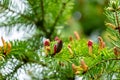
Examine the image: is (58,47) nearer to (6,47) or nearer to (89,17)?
(6,47)

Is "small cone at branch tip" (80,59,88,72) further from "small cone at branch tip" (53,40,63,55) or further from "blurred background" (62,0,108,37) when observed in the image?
"blurred background" (62,0,108,37)

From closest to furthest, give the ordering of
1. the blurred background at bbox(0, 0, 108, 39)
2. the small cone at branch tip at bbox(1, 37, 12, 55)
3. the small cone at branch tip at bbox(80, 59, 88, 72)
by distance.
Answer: the small cone at branch tip at bbox(80, 59, 88, 72), the small cone at branch tip at bbox(1, 37, 12, 55), the blurred background at bbox(0, 0, 108, 39)

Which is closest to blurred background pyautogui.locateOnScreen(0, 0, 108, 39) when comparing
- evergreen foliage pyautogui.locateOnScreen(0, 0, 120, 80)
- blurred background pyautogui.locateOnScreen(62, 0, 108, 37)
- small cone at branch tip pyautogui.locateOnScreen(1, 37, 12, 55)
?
blurred background pyautogui.locateOnScreen(62, 0, 108, 37)

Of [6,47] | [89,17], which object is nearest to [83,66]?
[6,47]

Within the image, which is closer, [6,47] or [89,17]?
[6,47]

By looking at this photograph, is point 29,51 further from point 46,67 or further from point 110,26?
point 110,26

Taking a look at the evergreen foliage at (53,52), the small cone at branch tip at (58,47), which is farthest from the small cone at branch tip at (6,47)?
the small cone at branch tip at (58,47)

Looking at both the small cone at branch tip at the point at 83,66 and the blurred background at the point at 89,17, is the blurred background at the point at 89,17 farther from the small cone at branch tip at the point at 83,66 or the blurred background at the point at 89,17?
the small cone at branch tip at the point at 83,66

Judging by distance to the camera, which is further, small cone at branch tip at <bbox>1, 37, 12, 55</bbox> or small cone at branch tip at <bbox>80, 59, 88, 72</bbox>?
small cone at branch tip at <bbox>1, 37, 12, 55</bbox>

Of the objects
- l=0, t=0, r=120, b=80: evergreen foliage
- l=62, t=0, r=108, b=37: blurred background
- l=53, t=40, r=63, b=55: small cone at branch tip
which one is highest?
l=53, t=40, r=63, b=55: small cone at branch tip

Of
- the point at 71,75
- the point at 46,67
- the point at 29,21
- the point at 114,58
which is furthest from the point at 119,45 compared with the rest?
the point at 29,21

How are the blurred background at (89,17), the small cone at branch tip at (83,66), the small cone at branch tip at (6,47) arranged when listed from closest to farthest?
the small cone at branch tip at (83,66)
the small cone at branch tip at (6,47)
the blurred background at (89,17)
